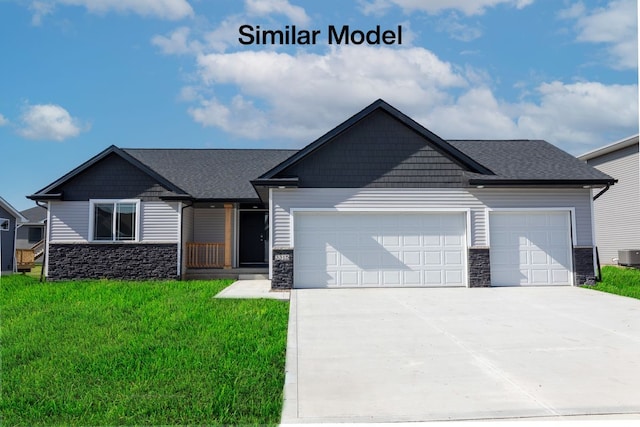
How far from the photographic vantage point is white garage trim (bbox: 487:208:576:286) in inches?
516

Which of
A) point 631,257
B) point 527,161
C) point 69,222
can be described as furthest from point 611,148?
point 69,222

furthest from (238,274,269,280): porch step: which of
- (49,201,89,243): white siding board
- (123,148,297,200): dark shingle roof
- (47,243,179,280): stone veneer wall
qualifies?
(49,201,89,243): white siding board

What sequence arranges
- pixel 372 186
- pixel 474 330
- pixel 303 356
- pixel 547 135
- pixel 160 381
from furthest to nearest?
pixel 547 135 < pixel 372 186 < pixel 474 330 < pixel 303 356 < pixel 160 381

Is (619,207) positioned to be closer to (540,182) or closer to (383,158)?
(540,182)

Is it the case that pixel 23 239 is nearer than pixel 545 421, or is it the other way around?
pixel 545 421

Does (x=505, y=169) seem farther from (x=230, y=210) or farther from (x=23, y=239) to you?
(x=23, y=239)

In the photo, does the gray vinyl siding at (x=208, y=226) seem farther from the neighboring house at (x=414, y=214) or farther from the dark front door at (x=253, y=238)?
the neighboring house at (x=414, y=214)

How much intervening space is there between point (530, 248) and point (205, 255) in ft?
37.5

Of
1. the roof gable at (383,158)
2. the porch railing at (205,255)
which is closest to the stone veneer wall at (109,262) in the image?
the porch railing at (205,255)

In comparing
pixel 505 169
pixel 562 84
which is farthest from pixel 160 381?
pixel 562 84

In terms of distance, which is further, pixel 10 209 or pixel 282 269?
pixel 10 209

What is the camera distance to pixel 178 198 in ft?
49.3

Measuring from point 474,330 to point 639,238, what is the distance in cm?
1762

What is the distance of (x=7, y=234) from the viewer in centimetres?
2238
